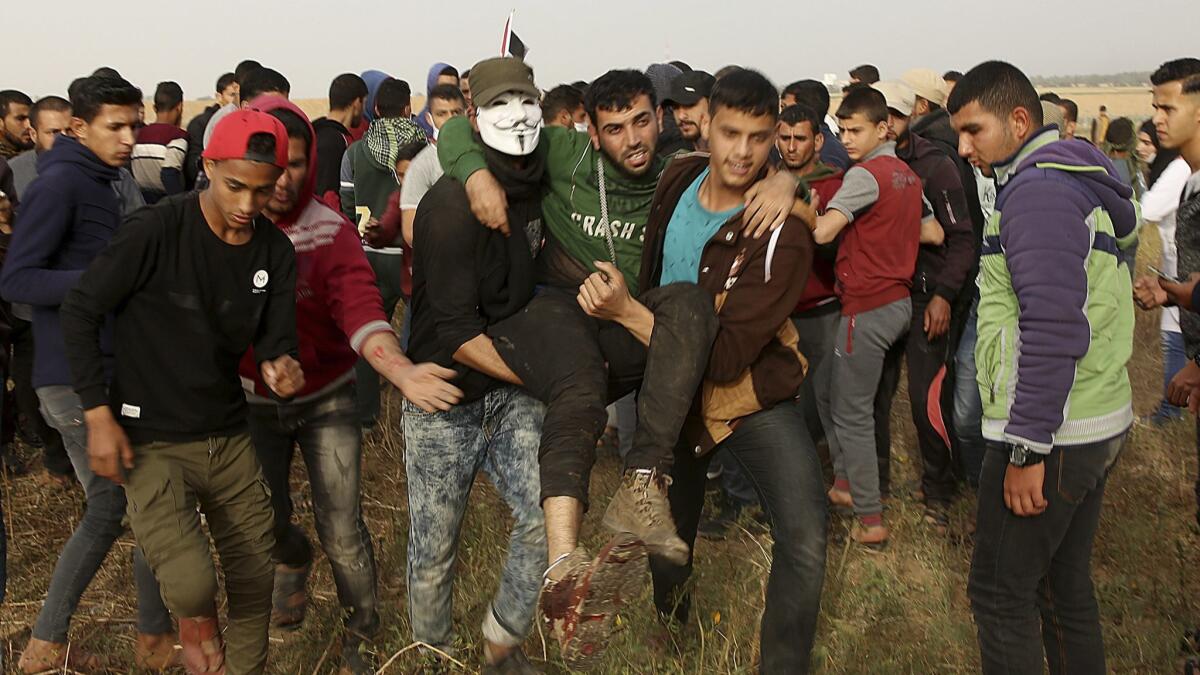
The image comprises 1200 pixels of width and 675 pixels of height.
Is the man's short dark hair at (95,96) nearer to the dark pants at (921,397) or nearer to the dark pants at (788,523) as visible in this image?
the dark pants at (788,523)

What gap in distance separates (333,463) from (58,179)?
160 cm

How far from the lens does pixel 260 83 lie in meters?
6.50

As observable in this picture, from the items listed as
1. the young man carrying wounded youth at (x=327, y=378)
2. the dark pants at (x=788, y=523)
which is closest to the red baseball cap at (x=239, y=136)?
the young man carrying wounded youth at (x=327, y=378)

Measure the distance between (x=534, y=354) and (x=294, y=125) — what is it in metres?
1.36

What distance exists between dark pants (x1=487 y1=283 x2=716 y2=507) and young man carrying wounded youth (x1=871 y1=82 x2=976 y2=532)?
2582mm

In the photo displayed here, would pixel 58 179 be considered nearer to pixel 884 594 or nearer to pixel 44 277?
pixel 44 277

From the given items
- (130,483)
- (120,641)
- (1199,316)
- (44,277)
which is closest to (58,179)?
(44,277)

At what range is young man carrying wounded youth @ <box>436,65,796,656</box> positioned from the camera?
3051 mm

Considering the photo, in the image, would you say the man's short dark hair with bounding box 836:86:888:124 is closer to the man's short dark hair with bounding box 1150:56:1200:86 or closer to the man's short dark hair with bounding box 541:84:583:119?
the man's short dark hair with bounding box 1150:56:1200:86

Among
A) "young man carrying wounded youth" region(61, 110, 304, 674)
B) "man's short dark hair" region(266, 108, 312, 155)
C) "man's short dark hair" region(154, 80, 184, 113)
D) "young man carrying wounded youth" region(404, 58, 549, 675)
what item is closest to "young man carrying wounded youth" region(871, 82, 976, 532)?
"young man carrying wounded youth" region(404, 58, 549, 675)

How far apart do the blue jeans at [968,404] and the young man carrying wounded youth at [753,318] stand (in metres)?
2.42

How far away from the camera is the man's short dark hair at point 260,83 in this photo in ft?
21.3

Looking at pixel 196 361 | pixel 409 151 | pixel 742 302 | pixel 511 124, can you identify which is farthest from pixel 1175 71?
pixel 409 151

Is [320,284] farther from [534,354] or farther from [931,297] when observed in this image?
[931,297]
